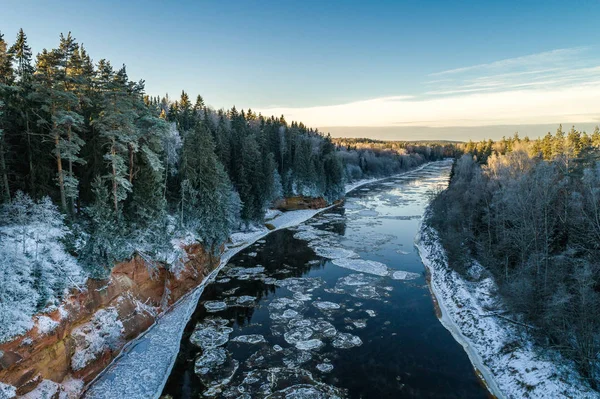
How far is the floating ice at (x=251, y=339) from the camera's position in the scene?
21.3 m

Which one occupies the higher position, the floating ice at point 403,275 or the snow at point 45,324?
the snow at point 45,324

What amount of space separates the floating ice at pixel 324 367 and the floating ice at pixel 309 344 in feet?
5.56

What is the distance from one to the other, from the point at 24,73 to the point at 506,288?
41.5 meters

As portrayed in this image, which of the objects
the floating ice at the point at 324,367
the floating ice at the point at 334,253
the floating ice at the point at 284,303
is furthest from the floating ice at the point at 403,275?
the floating ice at the point at 324,367

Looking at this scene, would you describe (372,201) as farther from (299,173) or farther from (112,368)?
(112,368)

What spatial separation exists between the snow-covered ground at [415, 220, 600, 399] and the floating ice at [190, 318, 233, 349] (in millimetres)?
15561

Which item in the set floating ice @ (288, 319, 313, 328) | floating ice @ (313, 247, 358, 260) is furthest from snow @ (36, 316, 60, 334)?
floating ice @ (313, 247, 358, 260)

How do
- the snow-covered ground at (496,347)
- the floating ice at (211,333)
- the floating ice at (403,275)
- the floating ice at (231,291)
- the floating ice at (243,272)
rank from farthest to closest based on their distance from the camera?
the floating ice at (243,272) < the floating ice at (403,275) < the floating ice at (231,291) < the floating ice at (211,333) < the snow-covered ground at (496,347)

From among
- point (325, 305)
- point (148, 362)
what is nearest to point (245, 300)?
point (325, 305)

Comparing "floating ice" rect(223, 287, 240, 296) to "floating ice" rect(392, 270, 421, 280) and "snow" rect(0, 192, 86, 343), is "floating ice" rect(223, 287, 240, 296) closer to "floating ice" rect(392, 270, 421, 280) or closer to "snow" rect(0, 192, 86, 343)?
"snow" rect(0, 192, 86, 343)

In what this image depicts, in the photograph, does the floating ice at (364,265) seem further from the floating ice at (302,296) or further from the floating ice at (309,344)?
the floating ice at (309,344)

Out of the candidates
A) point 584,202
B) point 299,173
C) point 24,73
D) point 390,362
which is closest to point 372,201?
point 299,173

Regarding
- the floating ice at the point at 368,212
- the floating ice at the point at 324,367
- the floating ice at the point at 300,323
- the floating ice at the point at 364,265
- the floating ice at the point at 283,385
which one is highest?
the floating ice at the point at 368,212

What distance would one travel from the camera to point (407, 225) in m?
52.5
